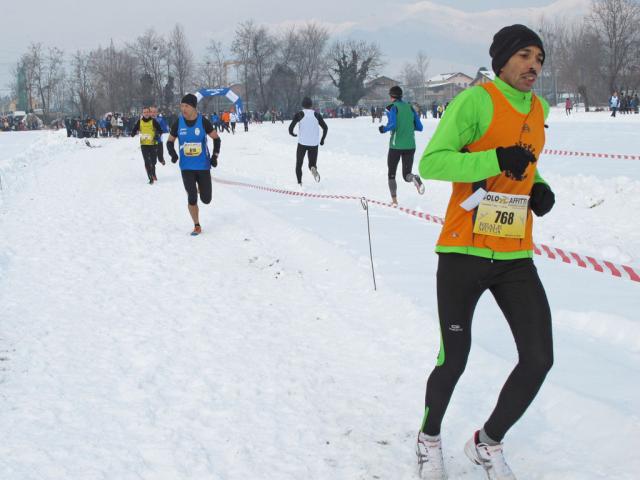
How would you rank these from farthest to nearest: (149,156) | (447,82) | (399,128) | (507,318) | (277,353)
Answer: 1. (447,82)
2. (149,156)
3. (399,128)
4. (277,353)
5. (507,318)

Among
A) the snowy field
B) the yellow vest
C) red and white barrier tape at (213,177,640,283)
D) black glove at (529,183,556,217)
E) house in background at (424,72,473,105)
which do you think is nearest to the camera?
black glove at (529,183,556,217)

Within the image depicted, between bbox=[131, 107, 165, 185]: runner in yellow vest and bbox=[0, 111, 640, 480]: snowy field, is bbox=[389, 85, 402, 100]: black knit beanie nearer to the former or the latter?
bbox=[0, 111, 640, 480]: snowy field

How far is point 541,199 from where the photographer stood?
113 inches

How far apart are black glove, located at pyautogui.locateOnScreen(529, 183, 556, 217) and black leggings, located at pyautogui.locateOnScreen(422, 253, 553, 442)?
0.23m

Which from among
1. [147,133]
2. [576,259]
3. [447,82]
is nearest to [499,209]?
[576,259]

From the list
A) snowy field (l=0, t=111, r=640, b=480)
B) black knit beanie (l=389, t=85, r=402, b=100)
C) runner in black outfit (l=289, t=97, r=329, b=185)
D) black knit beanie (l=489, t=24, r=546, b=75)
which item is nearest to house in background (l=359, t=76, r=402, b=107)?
runner in black outfit (l=289, t=97, r=329, b=185)

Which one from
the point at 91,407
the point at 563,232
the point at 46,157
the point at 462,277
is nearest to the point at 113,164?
the point at 46,157

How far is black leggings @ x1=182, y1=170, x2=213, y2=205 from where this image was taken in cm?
925

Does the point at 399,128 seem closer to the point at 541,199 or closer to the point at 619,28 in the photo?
the point at 541,199

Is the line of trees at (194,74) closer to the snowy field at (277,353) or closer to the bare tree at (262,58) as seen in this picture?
the bare tree at (262,58)

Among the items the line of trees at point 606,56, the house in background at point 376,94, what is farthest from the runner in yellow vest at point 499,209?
the house in background at point 376,94

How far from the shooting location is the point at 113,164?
22125 mm

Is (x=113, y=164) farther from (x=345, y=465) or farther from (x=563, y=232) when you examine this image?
(x=345, y=465)

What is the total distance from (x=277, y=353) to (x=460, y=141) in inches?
103
